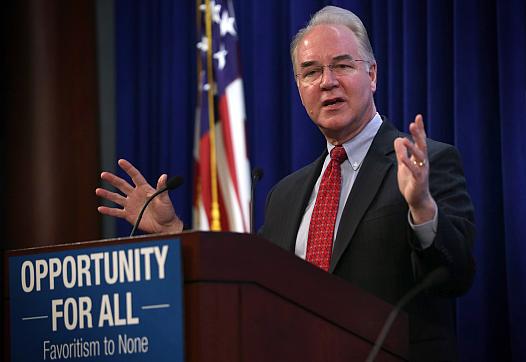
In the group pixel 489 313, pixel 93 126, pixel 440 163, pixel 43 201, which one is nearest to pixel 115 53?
pixel 93 126

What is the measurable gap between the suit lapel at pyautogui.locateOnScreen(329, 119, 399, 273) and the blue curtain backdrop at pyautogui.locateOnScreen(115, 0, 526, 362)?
2.87 ft

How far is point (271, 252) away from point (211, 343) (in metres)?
0.25

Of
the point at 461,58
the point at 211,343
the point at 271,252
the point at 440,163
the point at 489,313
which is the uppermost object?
the point at 461,58

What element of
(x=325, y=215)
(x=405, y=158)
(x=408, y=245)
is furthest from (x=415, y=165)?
(x=325, y=215)

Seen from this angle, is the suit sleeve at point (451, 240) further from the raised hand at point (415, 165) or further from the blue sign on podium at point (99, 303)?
the blue sign on podium at point (99, 303)

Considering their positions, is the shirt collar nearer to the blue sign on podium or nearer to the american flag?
the blue sign on podium

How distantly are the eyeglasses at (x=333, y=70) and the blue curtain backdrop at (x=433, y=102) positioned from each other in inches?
31.6

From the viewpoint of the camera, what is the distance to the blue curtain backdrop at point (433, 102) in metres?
3.46

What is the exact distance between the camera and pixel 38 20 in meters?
5.09

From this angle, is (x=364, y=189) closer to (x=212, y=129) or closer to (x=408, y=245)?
(x=408, y=245)

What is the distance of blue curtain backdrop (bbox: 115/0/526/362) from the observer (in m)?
3.46

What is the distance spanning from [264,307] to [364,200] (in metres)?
0.81

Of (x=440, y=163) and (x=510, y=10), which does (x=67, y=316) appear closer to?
(x=440, y=163)

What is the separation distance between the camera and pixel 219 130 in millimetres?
4648
